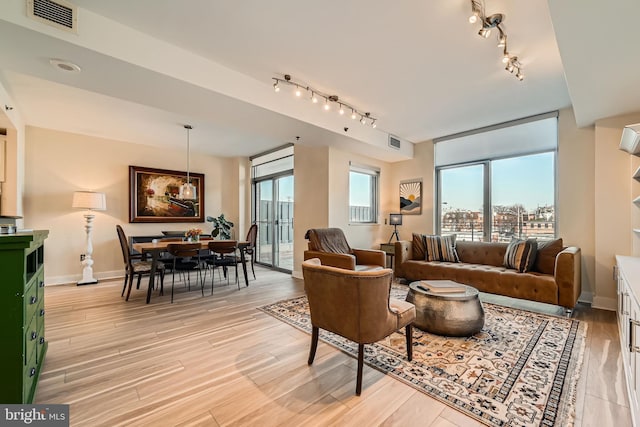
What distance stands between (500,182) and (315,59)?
3830mm

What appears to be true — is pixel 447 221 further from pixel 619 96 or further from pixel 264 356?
pixel 264 356

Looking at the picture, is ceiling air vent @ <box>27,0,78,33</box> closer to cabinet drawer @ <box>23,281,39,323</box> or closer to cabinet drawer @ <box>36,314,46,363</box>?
cabinet drawer @ <box>23,281,39,323</box>

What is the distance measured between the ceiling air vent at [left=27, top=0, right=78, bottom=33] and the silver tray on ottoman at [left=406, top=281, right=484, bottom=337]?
12.2 feet

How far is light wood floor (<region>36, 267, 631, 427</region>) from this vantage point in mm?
1611

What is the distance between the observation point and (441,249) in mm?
4609

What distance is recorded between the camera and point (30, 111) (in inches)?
158

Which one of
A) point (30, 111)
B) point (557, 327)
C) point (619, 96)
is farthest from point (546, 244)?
point (30, 111)

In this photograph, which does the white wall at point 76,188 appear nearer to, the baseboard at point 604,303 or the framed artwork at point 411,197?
the framed artwork at point 411,197

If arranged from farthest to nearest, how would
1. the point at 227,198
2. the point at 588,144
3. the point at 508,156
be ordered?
the point at 227,198, the point at 508,156, the point at 588,144

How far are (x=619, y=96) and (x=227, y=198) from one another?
7044mm

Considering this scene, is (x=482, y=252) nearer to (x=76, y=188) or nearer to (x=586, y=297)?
(x=586, y=297)

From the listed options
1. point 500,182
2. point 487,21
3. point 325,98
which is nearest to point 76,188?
point 325,98

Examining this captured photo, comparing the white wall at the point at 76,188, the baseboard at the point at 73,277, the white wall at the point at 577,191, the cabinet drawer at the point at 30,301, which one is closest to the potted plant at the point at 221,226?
the white wall at the point at 76,188

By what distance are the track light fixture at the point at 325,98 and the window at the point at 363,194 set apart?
1.25m
